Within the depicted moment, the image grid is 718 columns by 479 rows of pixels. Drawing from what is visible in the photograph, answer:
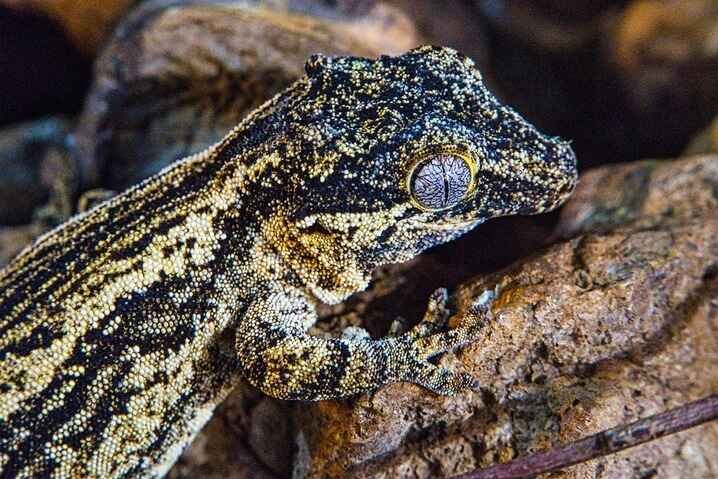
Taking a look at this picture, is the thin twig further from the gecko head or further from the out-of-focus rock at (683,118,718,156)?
the out-of-focus rock at (683,118,718,156)

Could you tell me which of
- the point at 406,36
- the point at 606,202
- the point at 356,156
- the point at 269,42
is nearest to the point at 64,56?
the point at 269,42

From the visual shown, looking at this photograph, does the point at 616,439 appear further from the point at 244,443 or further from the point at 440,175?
the point at 244,443

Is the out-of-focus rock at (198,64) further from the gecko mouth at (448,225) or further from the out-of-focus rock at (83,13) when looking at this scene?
the gecko mouth at (448,225)

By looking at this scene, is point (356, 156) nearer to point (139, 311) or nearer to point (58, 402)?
point (139, 311)

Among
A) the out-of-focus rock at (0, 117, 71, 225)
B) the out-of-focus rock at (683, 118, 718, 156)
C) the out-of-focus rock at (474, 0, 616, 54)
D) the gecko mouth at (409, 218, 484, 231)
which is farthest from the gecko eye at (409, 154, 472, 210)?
the out-of-focus rock at (0, 117, 71, 225)

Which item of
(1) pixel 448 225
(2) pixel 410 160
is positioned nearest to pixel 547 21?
(1) pixel 448 225

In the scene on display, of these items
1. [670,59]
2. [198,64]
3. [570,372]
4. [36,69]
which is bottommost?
[570,372]

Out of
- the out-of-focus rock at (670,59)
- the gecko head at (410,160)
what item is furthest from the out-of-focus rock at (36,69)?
the out-of-focus rock at (670,59)
